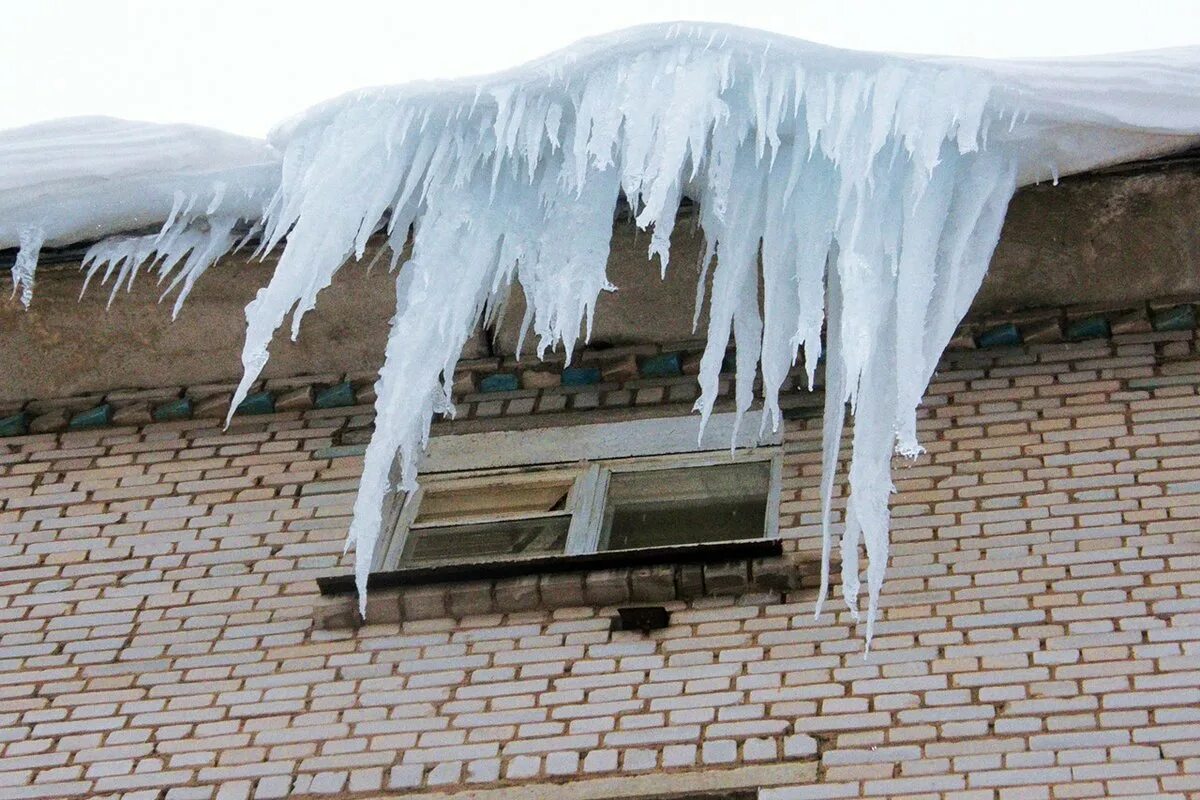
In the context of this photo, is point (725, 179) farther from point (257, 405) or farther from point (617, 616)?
point (257, 405)

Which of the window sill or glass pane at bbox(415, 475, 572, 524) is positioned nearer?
the window sill

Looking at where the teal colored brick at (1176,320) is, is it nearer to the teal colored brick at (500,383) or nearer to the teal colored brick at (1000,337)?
the teal colored brick at (1000,337)

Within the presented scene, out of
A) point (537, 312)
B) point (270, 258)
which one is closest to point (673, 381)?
point (537, 312)

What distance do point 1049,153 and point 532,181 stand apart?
4.20 ft

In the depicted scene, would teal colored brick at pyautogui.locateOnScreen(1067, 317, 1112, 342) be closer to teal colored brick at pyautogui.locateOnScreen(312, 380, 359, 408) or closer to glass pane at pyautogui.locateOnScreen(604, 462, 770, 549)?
glass pane at pyautogui.locateOnScreen(604, 462, 770, 549)

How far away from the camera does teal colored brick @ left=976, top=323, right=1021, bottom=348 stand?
574 centimetres

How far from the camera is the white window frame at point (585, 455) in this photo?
555 cm

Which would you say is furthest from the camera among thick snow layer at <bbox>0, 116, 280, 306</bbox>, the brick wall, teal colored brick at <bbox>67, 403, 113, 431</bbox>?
teal colored brick at <bbox>67, 403, 113, 431</bbox>

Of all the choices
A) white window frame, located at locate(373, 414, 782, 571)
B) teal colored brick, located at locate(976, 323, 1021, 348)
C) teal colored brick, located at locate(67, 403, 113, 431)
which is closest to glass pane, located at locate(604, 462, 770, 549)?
white window frame, located at locate(373, 414, 782, 571)

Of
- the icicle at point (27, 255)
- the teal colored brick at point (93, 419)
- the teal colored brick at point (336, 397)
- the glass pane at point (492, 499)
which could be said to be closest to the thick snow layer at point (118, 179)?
the icicle at point (27, 255)

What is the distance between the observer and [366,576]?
16.1ft

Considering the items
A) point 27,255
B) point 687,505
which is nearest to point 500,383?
point 687,505

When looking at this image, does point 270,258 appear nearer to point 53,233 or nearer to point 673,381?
point 53,233

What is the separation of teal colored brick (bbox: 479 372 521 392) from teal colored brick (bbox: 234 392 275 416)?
589mm
